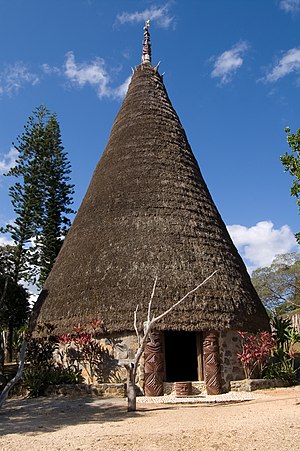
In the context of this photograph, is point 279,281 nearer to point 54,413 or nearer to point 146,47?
point 146,47

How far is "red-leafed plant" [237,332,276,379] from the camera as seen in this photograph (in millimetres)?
13241

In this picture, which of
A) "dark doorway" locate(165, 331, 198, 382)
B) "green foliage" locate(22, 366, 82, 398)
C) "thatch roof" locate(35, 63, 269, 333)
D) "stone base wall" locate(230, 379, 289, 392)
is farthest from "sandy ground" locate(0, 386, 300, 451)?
"dark doorway" locate(165, 331, 198, 382)

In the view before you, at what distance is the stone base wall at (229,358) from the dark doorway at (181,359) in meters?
4.63

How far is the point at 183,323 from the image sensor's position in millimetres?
12859

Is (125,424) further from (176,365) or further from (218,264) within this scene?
(176,365)

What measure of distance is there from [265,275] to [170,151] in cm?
2558

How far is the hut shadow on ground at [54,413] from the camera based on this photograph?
8305mm

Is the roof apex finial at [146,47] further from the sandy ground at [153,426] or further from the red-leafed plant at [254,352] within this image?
the sandy ground at [153,426]

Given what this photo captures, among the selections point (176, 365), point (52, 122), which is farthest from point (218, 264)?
point (52, 122)

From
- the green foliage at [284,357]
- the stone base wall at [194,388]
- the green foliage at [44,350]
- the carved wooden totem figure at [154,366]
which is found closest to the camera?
the carved wooden totem figure at [154,366]

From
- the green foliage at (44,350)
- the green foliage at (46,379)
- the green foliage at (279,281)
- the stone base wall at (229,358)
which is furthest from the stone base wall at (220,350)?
the green foliage at (279,281)

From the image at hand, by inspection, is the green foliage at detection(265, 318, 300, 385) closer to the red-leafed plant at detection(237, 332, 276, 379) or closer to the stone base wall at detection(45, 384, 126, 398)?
the red-leafed plant at detection(237, 332, 276, 379)

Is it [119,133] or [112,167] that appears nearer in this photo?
[112,167]

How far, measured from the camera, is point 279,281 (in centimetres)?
3922
